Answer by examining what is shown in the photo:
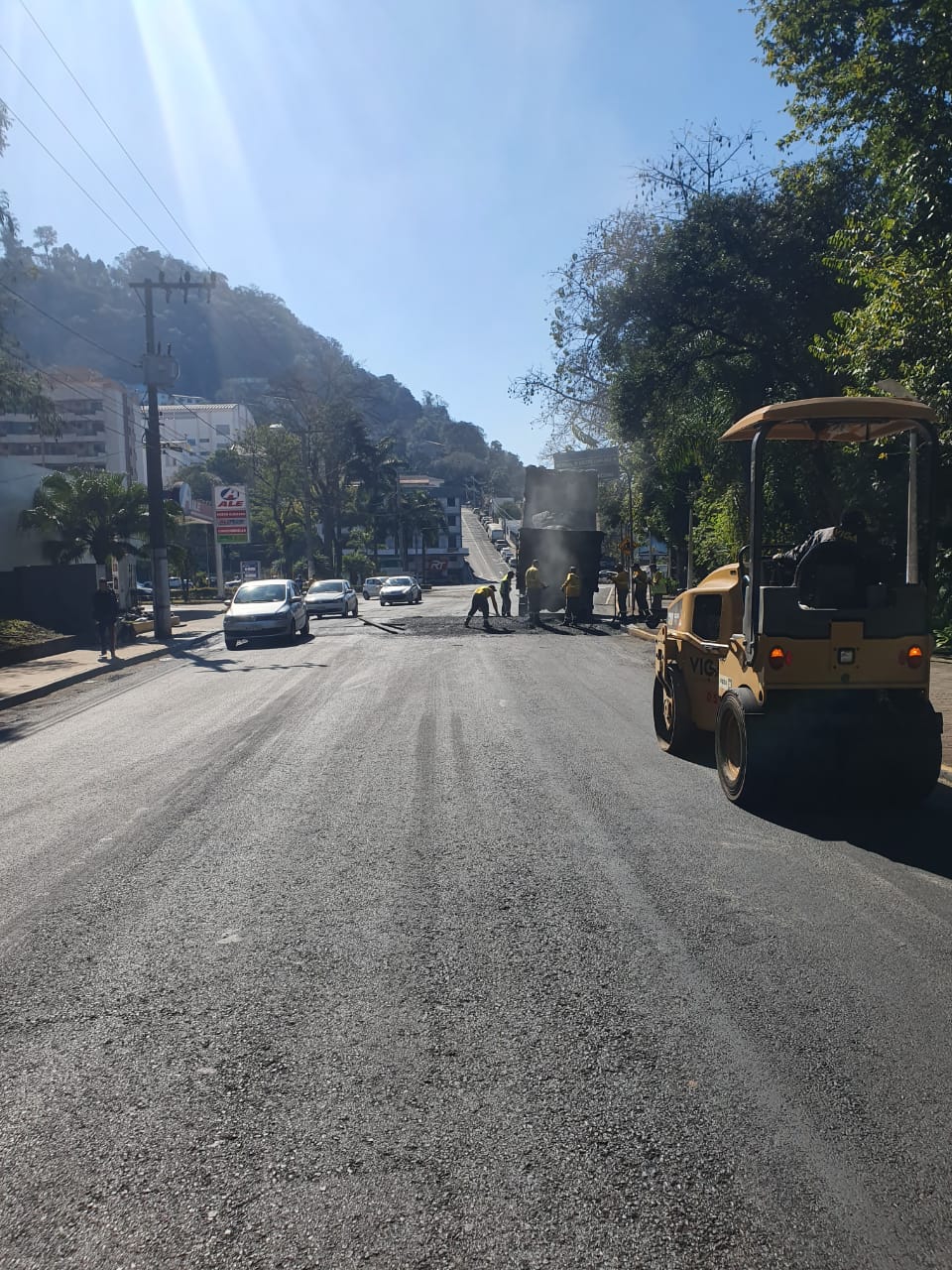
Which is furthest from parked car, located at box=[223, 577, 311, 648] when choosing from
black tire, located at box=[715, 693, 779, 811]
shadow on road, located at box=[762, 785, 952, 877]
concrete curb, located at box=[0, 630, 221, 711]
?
shadow on road, located at box=[762, 785, 952, 877]

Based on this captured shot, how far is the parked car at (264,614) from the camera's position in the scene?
89.2ft

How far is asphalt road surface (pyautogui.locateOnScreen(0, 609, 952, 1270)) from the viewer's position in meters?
3.14

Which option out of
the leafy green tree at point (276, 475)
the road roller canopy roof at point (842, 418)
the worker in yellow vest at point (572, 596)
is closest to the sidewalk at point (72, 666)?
the worker in yellow vest at point (572, 596)

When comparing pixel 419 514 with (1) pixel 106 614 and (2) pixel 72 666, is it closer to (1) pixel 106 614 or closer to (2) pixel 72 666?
(1) pixel 106 614

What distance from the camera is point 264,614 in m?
27.3

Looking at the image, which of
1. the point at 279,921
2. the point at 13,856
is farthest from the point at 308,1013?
the point at 13,856

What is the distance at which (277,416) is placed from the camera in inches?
2980

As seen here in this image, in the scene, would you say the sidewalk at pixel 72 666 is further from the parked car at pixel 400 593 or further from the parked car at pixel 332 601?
the parked car at pixel 400 593

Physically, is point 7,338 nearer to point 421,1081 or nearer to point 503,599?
point 503,599

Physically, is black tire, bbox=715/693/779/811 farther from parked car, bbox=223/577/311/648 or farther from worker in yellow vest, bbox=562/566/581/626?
worker in yellow vest, bbox=562/566/581/626

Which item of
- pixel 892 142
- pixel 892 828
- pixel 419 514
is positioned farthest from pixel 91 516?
pixel 419 514

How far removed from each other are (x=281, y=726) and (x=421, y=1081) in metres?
9.22

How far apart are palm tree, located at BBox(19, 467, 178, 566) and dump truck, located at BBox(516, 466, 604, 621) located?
11.8 metres

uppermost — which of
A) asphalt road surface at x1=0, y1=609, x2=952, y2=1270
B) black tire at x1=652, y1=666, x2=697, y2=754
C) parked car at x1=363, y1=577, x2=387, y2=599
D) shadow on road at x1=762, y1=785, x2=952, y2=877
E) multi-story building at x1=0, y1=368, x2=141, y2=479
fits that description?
multi-story building at x1=0, y1=368, x2=141, y2=479
